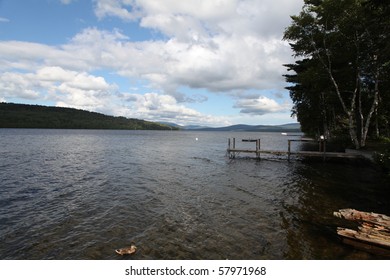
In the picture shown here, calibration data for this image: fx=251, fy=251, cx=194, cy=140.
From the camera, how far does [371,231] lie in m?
10.1

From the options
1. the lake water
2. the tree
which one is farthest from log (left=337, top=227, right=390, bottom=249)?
the tree

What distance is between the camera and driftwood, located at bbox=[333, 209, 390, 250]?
9500mm

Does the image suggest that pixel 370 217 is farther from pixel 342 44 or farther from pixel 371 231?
pixel 342 44

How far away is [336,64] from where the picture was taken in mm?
34594

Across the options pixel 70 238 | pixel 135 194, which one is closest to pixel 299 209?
pixel 135 194

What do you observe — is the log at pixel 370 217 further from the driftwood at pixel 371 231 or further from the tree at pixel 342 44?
the tree at pixel 342 44

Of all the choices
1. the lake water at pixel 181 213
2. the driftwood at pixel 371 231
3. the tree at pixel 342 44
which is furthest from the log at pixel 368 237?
the tree at pixel 342 44

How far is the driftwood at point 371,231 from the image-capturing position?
950cm

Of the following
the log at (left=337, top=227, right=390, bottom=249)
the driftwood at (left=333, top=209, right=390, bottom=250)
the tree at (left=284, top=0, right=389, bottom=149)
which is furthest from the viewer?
the tree at (left=284, top=0, right=389, bottom=149)

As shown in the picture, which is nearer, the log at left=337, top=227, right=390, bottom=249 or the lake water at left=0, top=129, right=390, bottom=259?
the log at left=337, top=227, right=390, bottom=249

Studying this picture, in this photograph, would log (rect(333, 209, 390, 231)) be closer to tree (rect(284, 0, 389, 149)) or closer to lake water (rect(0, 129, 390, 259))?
lake water (rect(0, 129, 390, 259))

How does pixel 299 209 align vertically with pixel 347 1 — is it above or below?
below

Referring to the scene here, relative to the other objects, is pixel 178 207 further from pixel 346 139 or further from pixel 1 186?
pixel 346 139
